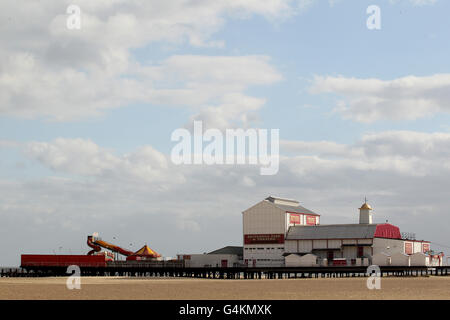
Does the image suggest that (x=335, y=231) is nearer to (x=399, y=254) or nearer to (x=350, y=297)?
(x=399, y=254)

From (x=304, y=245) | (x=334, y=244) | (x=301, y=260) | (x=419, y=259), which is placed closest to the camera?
(x=419, y=259)

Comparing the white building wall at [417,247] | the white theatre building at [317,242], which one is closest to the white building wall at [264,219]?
the white theatre building at [317,242]

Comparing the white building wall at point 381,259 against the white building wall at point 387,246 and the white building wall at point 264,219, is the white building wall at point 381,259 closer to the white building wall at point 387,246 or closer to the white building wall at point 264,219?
the white building wall at point 387,246

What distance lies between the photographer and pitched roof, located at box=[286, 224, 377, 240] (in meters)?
89.1

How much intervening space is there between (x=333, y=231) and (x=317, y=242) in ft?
8.52

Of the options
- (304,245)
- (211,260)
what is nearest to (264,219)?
(304,245)

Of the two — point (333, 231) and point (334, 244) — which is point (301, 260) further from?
point (333, 231)

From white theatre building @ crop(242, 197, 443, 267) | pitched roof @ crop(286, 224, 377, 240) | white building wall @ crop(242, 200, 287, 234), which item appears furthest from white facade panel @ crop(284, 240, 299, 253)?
white building wall @ crop(242, 200, 287, 234)

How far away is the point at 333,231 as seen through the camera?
90688 millimetres

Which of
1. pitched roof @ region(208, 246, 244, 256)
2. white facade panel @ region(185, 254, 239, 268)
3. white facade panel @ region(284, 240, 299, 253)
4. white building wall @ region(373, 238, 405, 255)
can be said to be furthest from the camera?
pitched roof @ region(208, 246, 244, 256)

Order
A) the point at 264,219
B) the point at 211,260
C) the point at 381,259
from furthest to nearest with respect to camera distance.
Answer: the point at 211,260, the point at 264,219, the point at 381,259

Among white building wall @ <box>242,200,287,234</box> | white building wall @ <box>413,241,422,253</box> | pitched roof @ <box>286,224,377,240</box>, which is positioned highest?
white building wall @ <box>242,200,287,234</box>

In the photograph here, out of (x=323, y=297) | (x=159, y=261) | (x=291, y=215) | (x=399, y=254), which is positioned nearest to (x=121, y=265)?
(x=159, y=261)

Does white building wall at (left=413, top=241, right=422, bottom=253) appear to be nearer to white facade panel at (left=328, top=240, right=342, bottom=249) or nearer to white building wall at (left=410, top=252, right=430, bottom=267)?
white building wall at (left=410, top=252, right=430, bottom=267)
